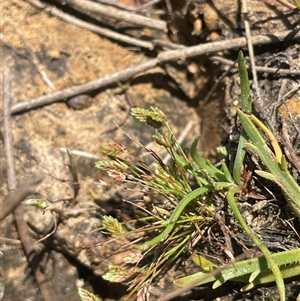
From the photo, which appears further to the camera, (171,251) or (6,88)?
(6,88)

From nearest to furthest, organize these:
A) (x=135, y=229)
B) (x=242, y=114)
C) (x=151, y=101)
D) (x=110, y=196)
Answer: (x=242, y=114)
(x=135, y=229)
(x=110, y=196)
(x=151, y=101)

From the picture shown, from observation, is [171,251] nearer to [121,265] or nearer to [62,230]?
[121,265]

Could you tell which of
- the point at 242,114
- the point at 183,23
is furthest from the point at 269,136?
the point at 183,23

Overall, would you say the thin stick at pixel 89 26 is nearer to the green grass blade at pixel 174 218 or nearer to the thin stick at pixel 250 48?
the thin stick at pixel 250 48

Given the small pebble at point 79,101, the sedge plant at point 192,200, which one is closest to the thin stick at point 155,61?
the small pebble at point 79,101

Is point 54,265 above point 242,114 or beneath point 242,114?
beneath

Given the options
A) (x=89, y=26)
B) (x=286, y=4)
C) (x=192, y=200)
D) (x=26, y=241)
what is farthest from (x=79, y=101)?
(x=286, y=4)

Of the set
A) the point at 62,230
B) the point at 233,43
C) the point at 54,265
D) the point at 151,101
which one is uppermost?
the point at 233,43
